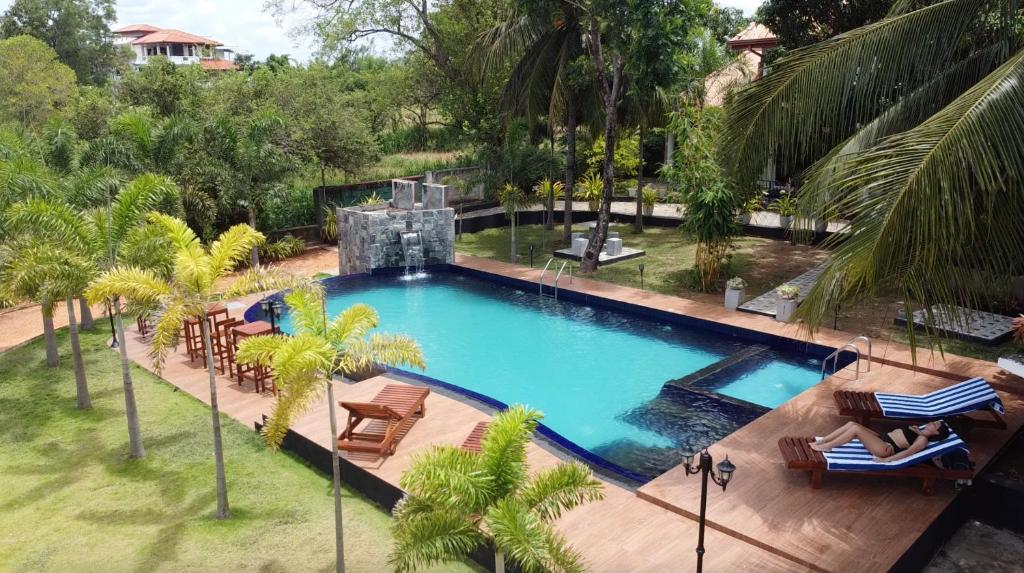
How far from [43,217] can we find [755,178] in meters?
8.58

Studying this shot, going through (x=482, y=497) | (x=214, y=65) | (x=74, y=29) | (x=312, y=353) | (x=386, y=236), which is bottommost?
(x=482, y=497)

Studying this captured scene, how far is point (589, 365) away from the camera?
13.9 meters

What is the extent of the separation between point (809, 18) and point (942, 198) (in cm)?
1507

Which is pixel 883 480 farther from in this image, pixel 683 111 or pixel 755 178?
pixel 683 111

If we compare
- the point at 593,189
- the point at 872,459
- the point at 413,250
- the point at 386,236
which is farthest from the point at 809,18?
the point at 872,459

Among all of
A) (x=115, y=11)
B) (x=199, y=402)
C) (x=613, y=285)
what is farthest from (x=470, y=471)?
(x=115, y=11)

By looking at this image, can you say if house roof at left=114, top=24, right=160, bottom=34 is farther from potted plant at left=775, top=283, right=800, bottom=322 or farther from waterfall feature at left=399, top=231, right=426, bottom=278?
potted plant at left=775, top=283, right=800, bottom=322

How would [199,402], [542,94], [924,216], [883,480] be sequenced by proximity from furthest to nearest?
[542,94] < [199,402] < [883,480] < [924,216]

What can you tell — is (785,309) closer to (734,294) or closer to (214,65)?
(734,294)

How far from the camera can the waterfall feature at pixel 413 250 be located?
19734mm

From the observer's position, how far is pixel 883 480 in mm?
8484

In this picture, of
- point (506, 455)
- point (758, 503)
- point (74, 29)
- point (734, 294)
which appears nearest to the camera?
point (506, 455)

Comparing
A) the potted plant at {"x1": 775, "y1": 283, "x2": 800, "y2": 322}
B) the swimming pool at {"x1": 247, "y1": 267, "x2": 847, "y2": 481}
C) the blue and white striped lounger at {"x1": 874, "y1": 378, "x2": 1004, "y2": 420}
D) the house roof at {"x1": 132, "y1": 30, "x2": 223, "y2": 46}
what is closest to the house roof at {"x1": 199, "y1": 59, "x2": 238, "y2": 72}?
the house roof at {"x1": 132, "y1": 30, "x2": 223, "y2": 46}

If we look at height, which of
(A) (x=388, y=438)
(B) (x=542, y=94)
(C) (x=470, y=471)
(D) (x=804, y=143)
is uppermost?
(B) (x=542, y=94)
